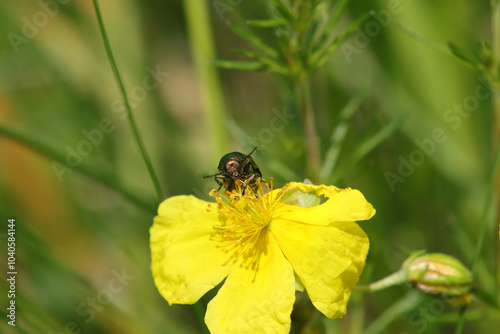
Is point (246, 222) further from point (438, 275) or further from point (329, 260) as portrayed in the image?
point (438, 275)

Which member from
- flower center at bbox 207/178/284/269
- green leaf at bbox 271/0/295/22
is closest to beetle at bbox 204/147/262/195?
flower center at bbox 207/178/284/269

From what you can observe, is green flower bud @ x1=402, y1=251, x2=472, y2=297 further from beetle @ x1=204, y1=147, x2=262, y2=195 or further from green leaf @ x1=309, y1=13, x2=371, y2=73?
green leaf @ x1=309, y1=13, x2=371, y2=73

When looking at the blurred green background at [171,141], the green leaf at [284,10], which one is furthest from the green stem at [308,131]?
the green leaf at [284,10]

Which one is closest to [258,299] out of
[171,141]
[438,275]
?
[438,275]

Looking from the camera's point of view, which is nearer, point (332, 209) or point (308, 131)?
point (332, 209)

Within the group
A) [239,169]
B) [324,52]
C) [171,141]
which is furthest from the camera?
[171,141]

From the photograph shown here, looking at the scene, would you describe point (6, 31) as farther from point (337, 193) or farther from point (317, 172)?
point (337, 193)

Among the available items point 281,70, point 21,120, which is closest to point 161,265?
point 281,70
